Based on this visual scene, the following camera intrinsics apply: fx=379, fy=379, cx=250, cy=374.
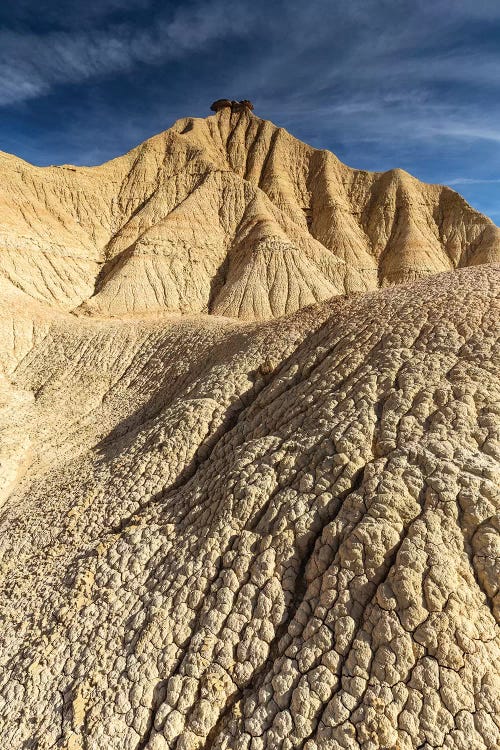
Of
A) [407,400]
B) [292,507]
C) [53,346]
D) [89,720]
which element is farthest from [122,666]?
[53,346]

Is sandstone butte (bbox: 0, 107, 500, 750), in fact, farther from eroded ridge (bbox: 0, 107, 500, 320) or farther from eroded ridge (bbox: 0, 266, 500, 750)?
eroded ridge (bbox: 0, 107, 500, 320)

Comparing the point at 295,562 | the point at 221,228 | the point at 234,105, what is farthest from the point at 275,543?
the point at 234,105

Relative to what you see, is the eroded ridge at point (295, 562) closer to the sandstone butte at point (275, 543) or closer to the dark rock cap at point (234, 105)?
the sandstone butte at point (275, 543)

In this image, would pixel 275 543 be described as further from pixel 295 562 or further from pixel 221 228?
pixel 221 228

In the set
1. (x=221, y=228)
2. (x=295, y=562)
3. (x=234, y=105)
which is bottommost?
(x=295, y=562)

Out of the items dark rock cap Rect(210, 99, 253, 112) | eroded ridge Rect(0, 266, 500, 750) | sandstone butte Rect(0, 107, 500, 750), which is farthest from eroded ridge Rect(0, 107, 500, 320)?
eroded ridge Rect(0, 266, 500, 750)
